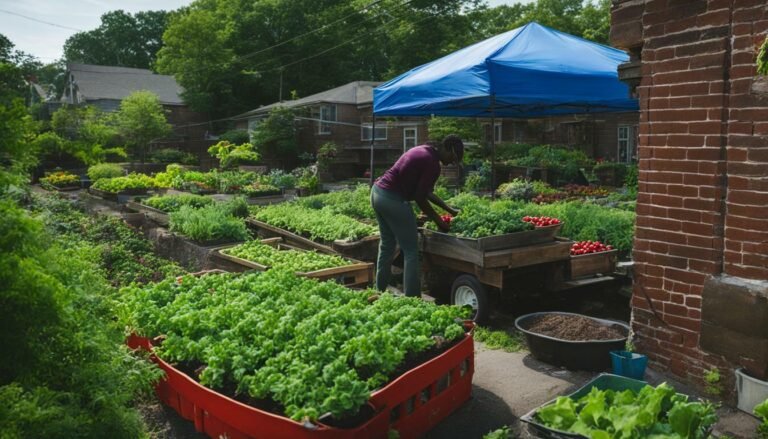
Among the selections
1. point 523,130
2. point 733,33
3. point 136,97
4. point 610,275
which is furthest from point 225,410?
point 136,97

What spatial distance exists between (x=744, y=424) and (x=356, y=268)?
175 inches

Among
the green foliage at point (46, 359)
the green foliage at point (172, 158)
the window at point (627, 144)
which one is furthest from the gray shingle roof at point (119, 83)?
the green foliage at point (46, 359)

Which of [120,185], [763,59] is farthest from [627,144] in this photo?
[763,59]

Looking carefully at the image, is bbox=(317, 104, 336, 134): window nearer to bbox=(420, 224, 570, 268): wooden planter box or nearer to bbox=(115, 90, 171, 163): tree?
bbox=(115, 90, 171, 163): tree

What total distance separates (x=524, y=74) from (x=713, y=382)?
5085mm

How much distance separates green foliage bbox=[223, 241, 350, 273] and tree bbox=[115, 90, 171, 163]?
25.5 meters

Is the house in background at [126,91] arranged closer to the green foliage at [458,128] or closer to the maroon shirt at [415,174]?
the green foliage at [458,128]

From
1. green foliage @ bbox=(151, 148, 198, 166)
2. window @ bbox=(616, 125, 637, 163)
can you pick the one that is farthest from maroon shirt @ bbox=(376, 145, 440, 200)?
green foliage @ bbox=(151, 148, 198, 166)

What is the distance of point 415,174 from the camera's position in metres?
6.53

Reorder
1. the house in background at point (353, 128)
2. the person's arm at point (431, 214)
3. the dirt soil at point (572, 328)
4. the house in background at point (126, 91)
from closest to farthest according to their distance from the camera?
the dirt soil at point (572, 328) < the person's arm at point (431, 214) < the house in background at point (353, 128) < the house in background at point (126, 91)

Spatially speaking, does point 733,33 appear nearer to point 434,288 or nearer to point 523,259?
point 523,259

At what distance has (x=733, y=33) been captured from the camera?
414 cm

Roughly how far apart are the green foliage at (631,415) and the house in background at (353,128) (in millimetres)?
30446

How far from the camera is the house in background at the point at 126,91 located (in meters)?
45.1
